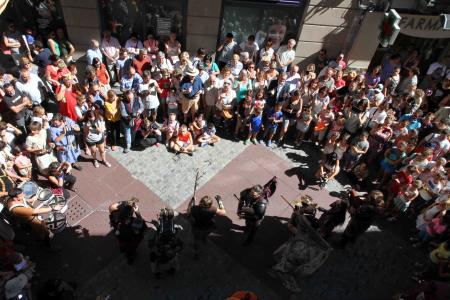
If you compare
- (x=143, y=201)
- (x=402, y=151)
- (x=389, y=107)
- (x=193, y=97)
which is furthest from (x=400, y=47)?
(x=143, y=201)

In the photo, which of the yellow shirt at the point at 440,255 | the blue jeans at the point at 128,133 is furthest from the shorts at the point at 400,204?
the blue jeans at the point at 128,133

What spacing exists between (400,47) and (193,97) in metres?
7.45

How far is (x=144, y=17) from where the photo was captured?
36.5 ft

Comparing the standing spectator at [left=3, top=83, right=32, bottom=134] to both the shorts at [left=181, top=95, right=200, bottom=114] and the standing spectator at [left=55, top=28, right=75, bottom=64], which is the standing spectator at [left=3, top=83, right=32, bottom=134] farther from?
the shorts at [left=181, top=95, right=200, bottom=114]

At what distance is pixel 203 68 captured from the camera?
10.1 metres

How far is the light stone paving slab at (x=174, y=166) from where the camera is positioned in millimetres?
9039

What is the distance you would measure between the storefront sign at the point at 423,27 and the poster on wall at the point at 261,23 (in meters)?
3.30


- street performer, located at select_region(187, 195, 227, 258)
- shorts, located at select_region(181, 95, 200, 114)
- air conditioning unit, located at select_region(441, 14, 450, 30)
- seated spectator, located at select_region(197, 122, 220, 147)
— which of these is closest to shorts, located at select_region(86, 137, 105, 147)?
shorts, located at select_region(181, 95, 200, 114)

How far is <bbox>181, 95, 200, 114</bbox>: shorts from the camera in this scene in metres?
9.84

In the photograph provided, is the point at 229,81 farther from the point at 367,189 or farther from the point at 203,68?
the point at 367,189

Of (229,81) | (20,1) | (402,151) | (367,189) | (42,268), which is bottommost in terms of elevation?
(42,268)

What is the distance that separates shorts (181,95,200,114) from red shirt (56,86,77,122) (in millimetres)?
2657

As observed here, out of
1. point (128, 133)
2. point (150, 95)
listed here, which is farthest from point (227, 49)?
point (128, 133)

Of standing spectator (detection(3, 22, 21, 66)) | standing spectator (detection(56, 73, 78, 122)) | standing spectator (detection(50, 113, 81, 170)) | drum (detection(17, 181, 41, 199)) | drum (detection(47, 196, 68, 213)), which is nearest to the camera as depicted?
drum (detection(17, 181, 41, 199))
